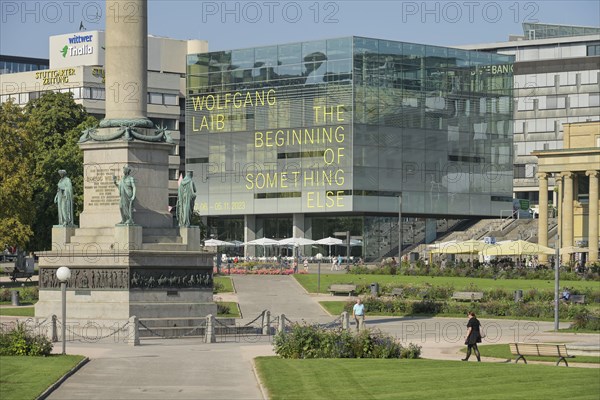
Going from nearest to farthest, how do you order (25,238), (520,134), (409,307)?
1. (409,307)
2. (25,238)
3. (520,134)

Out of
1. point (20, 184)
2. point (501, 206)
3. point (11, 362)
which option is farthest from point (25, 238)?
point (501, 206)

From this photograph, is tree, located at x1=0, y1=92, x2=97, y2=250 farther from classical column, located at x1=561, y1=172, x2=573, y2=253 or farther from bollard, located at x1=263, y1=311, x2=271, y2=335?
classical column, located at x1=561, y1=172, x2=573, y2=253

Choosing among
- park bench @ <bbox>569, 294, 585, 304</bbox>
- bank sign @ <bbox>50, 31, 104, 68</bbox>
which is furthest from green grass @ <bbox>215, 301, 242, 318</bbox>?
bank sign @ <bbox>50, 31, 104, 68</bbox>

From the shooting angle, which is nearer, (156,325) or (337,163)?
(156,325)

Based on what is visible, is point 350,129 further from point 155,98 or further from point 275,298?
point 275,298

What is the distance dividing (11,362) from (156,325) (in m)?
14.3

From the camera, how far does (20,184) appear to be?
89.9m

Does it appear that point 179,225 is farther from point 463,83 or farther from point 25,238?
point 463,83

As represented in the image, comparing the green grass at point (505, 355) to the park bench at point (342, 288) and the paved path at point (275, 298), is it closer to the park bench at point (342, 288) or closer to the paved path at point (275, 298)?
the paved path at point (275, 298)

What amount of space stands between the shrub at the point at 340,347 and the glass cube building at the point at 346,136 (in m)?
95.7

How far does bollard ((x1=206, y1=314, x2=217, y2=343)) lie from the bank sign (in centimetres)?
11459

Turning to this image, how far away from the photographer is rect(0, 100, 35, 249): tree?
88.1 meters

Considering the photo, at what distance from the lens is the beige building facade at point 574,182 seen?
128m

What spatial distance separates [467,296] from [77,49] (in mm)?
99101
